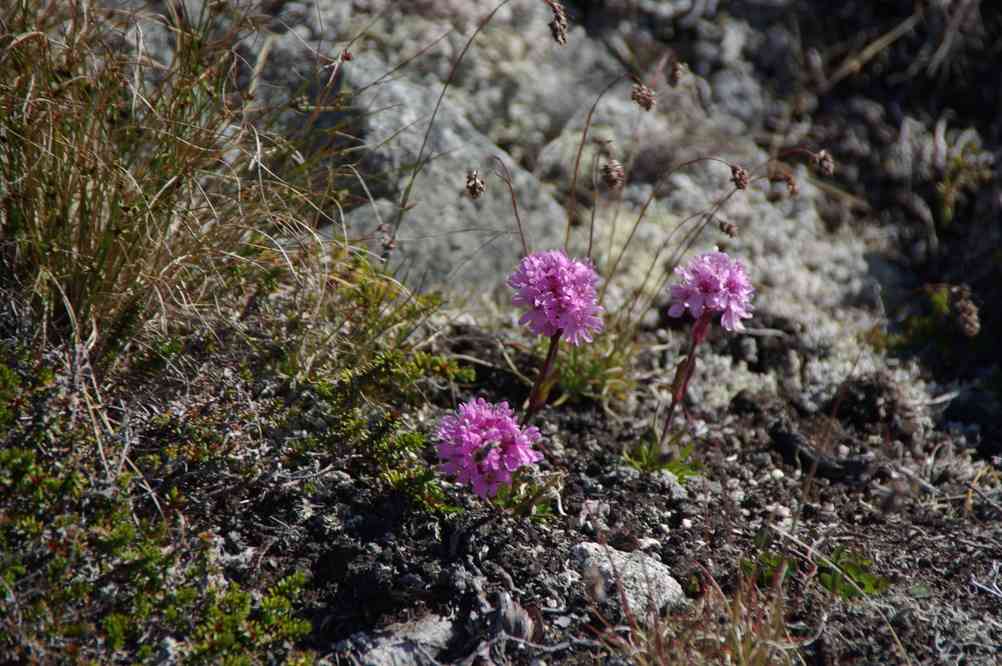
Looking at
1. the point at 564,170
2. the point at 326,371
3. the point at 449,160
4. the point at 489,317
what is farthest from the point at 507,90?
the point at 326,371

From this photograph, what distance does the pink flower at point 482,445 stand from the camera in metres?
2.77

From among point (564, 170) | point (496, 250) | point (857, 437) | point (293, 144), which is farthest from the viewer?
point (564, 170)

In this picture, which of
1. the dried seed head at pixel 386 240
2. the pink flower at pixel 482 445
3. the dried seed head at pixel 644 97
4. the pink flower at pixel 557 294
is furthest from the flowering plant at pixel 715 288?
the dried seed head at pixel 386 240

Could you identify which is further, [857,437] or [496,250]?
[496,250]

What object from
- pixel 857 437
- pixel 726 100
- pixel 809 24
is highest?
pixel 809 24

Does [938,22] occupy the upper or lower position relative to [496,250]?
upper

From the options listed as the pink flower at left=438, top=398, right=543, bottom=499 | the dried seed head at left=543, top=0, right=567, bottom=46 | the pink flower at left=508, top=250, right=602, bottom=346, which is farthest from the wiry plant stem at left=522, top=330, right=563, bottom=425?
the dried seed head at left=543, top=0, right=567, bottom=46

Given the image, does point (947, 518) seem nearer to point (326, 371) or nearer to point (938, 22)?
point (326, 371)

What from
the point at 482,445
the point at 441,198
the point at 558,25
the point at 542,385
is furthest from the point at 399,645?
the point at 441,198

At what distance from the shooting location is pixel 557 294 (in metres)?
2.93

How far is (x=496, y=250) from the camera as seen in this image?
4.41 metres

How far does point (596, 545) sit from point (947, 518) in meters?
1.36

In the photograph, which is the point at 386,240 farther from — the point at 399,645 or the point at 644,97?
the point at 399,645

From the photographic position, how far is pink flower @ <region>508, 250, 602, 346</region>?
293 cm
